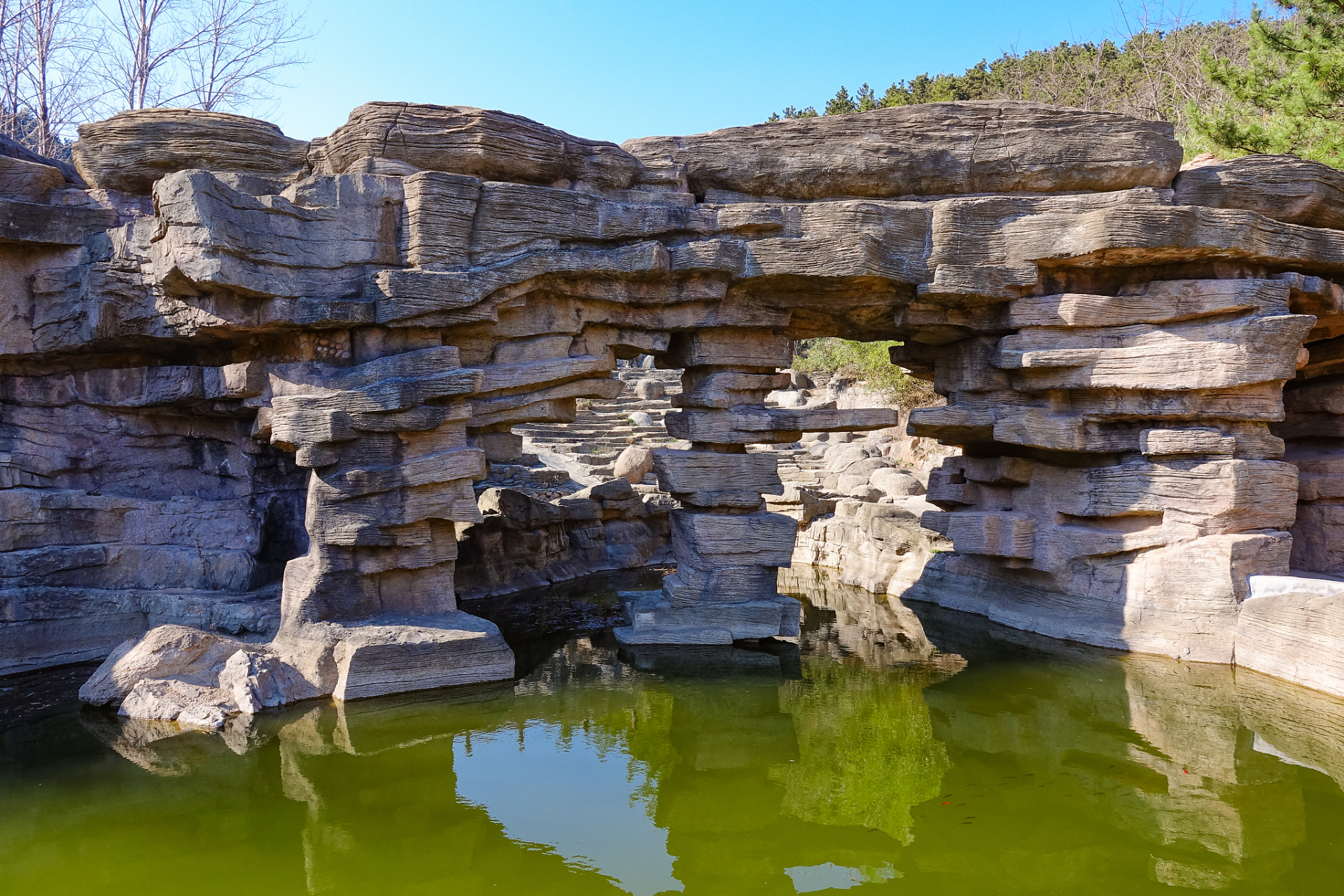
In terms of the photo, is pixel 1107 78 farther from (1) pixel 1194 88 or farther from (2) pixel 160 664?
(2) pixel 160 664

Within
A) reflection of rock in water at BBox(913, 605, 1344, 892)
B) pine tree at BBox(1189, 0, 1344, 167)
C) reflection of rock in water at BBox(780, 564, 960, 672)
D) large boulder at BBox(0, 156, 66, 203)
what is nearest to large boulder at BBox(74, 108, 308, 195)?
large boulder at BBox(0, 156, 66, 203)

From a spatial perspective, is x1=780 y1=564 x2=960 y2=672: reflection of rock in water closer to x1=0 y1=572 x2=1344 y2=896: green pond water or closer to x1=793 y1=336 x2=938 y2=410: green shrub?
x1=0 y1=572 x2=1344 y2=896: green pond water

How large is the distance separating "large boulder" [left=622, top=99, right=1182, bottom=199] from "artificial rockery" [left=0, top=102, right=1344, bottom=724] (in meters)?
0.03

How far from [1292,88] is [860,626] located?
7.62 m

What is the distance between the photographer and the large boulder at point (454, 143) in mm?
6738

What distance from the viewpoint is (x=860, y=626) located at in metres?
8.38

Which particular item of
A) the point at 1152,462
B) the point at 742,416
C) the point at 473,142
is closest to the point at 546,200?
the point at 473,142

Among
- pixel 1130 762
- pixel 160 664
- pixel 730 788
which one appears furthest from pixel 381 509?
pixel 1130 762

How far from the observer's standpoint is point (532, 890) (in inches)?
150

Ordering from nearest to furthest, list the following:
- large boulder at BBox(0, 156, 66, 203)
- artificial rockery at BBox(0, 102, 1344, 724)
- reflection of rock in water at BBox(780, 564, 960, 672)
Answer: artificial rockery at BBox(0, 102, 1344, 724)
large boulder at BBox(0, 156, 66, 203)
reflection of rock in water at BBox(780, 564, 960, 672)

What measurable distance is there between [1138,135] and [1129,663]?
4453 millimetres

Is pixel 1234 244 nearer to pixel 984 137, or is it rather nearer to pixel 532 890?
pixel 984 137

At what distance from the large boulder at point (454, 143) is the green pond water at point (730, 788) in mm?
4034

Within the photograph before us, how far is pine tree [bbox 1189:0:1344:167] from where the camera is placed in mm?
9211
